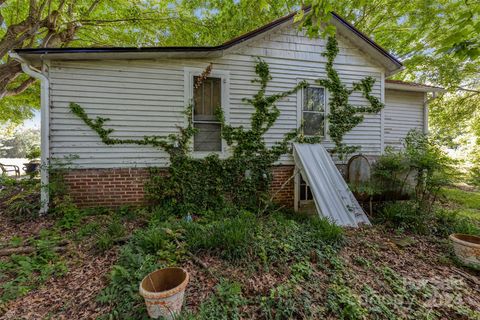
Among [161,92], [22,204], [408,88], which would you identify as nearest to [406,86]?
[408,88]

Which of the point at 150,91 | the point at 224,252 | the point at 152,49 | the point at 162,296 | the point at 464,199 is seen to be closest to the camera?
the point at 162,296

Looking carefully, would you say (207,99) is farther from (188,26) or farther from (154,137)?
(188,26)

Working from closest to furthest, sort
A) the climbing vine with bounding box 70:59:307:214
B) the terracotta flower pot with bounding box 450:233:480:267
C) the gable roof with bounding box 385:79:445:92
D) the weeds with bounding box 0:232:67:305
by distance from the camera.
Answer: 1. the weeds with bounding box 0:232:67:305
2. the terracotta flower pot with bounding box 450:233:480:267
3. the climbing vine with bounding box 70:59:307:214
4. the gable roof with bounding box 385:79:445:92

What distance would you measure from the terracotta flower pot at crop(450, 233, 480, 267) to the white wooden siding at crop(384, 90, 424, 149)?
210 inches

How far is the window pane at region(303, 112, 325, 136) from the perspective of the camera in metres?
6.00

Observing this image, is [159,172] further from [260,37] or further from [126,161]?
[260,37]

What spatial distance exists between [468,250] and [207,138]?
209 inches

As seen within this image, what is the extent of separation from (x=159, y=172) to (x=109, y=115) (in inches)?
68.3

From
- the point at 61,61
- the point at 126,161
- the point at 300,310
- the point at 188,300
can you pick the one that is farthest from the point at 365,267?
the point at 61,61

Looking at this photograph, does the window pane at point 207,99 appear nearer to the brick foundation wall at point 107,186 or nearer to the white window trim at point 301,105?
the brick foundation wall at point 107,186

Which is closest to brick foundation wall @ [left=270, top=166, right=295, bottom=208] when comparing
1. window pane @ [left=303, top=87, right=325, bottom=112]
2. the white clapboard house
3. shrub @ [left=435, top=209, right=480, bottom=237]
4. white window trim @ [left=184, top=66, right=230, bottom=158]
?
the white clapboard house

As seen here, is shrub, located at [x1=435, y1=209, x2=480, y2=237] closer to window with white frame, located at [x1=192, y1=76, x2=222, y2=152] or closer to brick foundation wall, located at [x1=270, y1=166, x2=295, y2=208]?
brick foundation wall, located at [x1=270, y1=166, x2=295, y2=208]

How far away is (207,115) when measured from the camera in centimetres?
543

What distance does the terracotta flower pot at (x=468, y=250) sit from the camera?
10.4 ft
